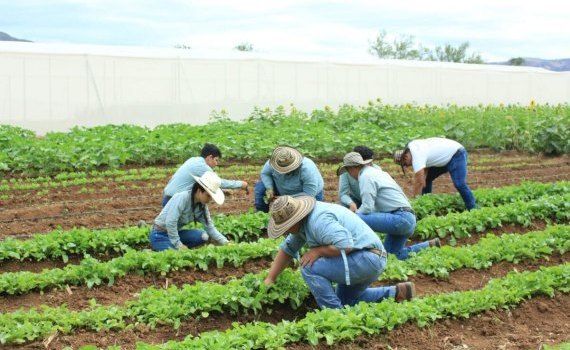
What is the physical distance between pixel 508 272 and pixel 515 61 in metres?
47.2

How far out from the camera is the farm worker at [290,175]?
9.55 meters

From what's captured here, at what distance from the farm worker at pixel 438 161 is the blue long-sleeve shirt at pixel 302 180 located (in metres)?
1.59

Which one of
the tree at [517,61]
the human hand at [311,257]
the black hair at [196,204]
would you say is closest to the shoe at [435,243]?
the black hair at [196,204]

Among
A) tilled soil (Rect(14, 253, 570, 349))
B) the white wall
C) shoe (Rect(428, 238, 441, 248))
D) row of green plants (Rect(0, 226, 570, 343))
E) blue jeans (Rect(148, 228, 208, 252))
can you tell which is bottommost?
tilled soil (Rect(14, 253, 570, 349))

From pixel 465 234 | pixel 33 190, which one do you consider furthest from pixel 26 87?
pixel 465 234

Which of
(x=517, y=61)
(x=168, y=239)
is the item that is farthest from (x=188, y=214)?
(x=517, y=61)

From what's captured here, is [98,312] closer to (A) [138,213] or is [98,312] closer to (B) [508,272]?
(B) [508,272]

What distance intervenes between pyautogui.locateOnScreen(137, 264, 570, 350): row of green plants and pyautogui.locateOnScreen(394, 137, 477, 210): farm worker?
338cm

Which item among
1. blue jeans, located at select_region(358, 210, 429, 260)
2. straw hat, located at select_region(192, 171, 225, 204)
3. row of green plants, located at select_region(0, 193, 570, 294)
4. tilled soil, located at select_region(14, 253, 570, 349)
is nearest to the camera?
tilled soil, located at select_region(14, 253, 570, 349)

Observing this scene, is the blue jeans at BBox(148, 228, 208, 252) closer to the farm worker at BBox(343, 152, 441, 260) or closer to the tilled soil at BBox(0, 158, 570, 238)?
the farm worker at BBox(343, 152, 441, 260)

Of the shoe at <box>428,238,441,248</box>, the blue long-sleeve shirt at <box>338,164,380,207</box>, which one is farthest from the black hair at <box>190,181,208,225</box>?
the shoe at <box>428,238,441,248</box>

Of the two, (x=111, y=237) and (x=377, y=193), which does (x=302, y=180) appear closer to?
(x=377, y=193)

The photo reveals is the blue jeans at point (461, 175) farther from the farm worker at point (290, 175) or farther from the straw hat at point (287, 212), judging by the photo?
the straw hat at point (287, 212)

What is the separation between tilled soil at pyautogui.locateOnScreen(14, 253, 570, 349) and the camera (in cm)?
641
